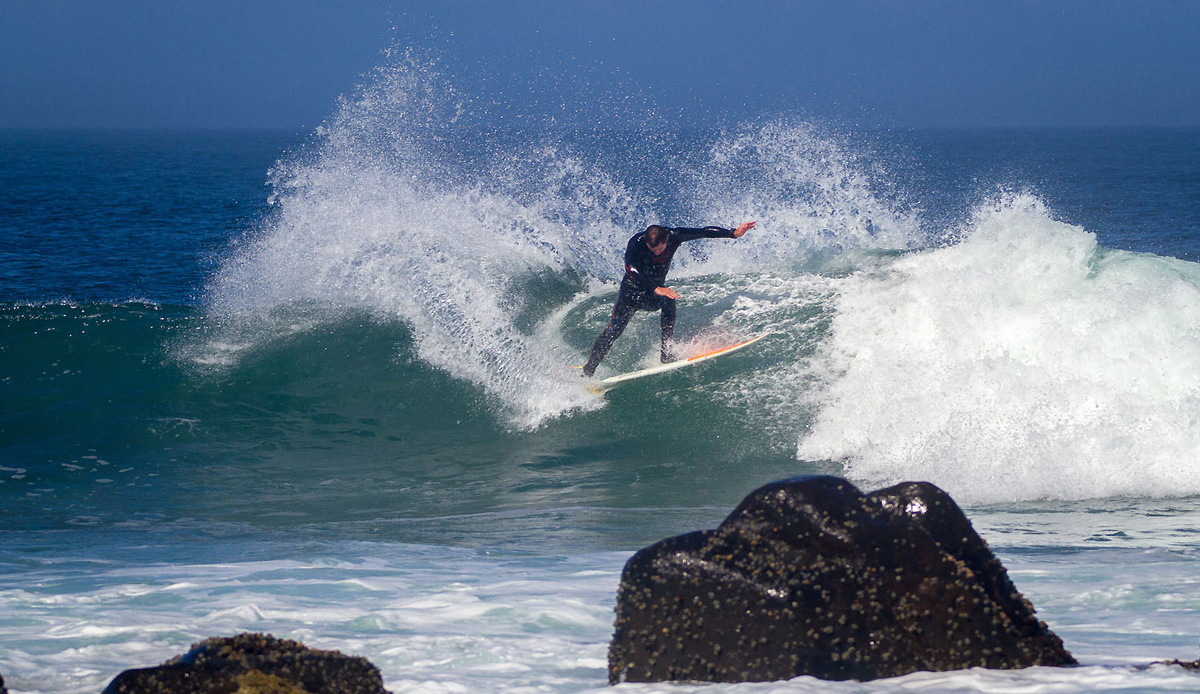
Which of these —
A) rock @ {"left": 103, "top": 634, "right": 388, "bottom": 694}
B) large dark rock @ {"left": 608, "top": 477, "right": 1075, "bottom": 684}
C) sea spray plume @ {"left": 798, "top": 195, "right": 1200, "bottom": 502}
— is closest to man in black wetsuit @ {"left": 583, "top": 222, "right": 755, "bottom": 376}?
sea spray plume @ {"left": 798, "top": 195, "right": 1200, "bottom": 502}

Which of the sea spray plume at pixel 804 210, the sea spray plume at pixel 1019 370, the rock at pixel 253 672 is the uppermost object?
the sea spray plume at pixel 804 210

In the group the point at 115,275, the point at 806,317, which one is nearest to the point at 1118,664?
the point at 806,317

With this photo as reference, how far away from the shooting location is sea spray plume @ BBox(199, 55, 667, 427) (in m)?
10.3

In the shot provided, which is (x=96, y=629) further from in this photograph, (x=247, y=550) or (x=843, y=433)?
(x=843, y=433)

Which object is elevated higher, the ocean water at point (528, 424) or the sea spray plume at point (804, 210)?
the sea spray plume at point (804, 210)

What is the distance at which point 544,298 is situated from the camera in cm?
1239

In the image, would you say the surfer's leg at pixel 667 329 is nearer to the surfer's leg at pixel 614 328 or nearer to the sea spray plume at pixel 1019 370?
the surfer's leg at pixel 614 328

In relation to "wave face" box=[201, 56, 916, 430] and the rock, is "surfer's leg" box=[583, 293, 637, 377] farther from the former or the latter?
the rock

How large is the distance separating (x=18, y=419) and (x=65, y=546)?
13.5 ft

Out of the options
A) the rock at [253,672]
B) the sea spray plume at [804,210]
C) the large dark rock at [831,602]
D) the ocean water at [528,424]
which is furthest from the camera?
the sea spray plume at [804,210]

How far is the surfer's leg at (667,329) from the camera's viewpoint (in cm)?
960

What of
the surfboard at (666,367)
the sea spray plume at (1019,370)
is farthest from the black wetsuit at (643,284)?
the sea spray plume at (1019,370)

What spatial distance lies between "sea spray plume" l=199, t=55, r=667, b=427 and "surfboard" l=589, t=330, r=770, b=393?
0.67 ft

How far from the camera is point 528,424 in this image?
366 inches
